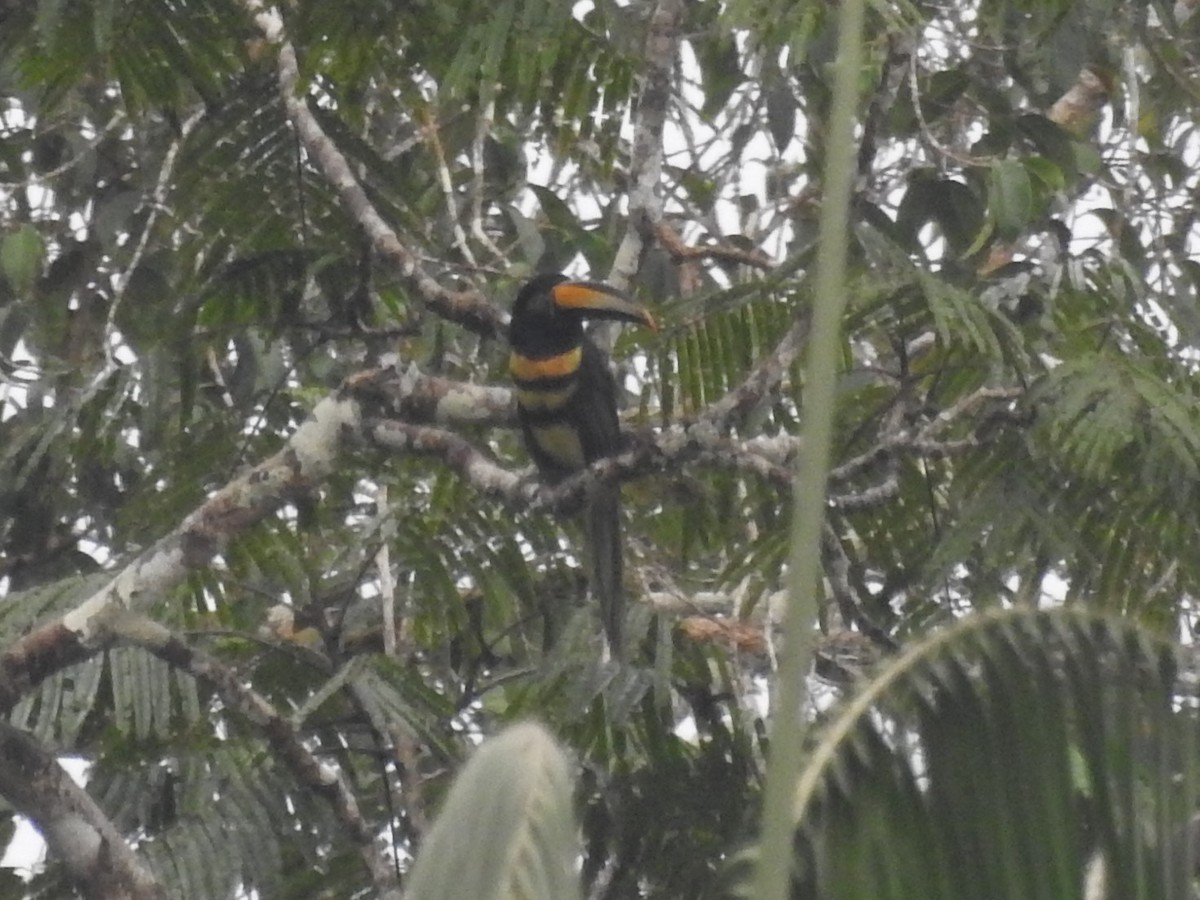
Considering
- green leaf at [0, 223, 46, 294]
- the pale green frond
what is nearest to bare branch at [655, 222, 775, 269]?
green leaf at [0, 223, 46, 294]

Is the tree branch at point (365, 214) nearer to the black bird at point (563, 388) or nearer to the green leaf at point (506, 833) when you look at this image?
the black bird at point (563, 388)

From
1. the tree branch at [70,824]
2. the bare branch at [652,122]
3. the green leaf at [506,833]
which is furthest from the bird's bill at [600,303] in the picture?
the green leaf at [506,833]

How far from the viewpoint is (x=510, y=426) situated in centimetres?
370

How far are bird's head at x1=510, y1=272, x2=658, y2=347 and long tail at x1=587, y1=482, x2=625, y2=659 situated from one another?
0.37 meters

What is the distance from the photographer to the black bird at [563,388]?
374 cm

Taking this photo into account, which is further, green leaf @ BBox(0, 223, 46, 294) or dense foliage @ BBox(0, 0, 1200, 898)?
green leaf @ BBox(0, 223, 46, 294)

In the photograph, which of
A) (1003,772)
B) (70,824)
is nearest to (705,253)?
(70,824)

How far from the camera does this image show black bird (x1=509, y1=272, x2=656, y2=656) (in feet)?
12.3

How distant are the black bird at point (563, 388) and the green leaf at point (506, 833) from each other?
252 centimetres

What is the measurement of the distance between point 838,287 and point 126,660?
7.32ft

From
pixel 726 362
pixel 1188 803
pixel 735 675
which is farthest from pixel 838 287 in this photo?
pixel 735 675

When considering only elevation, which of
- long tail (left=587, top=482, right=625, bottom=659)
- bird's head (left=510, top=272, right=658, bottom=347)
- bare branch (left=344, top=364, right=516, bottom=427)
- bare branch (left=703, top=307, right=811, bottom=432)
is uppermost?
bird's head (left=510, top=272, right=658, bottom=347)

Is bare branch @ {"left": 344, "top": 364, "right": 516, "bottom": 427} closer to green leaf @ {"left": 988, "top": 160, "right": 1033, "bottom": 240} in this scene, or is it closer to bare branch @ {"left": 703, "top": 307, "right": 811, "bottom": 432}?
bare branch @ {"left": 703, "top": 307, "right": 811, "bottom": 432}

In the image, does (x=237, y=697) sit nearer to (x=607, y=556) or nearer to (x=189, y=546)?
(x=189, y=546)
